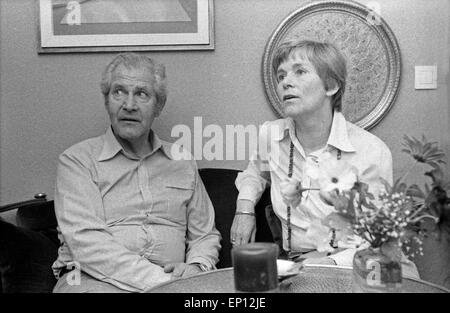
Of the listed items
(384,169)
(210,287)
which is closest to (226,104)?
(384,169)

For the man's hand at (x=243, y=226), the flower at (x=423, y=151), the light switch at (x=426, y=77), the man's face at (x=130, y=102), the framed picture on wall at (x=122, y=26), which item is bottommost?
the man's hand at (x=243, y=226)

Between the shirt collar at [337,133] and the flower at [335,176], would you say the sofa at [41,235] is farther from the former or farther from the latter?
the flower at [335,176]

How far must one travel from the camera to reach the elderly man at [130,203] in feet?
5.05

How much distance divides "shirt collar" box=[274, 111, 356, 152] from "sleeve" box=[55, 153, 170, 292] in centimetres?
62

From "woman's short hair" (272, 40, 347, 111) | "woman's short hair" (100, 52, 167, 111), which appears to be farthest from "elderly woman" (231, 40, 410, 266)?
"woman's short hair" (100, 52, 167, 111)

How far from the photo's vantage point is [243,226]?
171cm

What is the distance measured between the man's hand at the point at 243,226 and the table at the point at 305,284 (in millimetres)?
440

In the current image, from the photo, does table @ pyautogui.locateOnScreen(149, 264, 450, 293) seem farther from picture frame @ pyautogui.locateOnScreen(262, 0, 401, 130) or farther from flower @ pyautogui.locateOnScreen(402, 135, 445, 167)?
picture frame @ pyautogui.locateOnScreen(262, 0, 401, 130)

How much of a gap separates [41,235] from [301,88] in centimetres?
96

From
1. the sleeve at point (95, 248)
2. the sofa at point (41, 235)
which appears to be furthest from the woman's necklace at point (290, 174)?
the sleeve at point (95, 248)

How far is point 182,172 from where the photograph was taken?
5.87 feet

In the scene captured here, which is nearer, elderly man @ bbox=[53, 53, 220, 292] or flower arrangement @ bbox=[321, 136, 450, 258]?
flower arrangement @ bbox=[321, 136, 450, 258]

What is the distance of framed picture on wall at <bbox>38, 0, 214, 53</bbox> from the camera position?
1988mm
